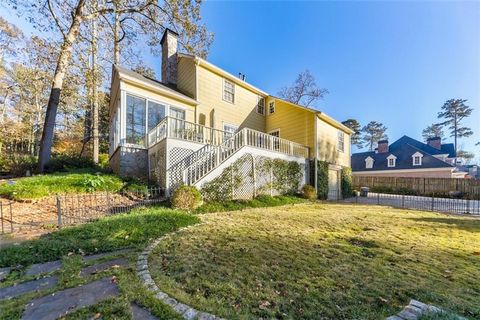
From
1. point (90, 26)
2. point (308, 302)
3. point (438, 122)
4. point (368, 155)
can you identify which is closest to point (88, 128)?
point (90, 26)

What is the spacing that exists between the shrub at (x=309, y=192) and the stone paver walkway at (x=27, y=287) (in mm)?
10917

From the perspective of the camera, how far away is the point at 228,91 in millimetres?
14227

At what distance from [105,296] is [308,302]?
2.37 meters

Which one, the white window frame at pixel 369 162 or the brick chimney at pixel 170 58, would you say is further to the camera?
the white window frame at pixel 369 162

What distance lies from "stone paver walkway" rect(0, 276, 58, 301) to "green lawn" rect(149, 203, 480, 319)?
51.5 inches

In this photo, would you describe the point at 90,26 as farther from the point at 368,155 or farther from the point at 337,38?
the point at 368,155

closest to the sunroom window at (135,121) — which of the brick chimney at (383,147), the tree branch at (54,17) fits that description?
the tree branch at (54,17)

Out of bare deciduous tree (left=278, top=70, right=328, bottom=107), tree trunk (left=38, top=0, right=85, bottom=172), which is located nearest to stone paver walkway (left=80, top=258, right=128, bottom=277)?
tree trunk (left=38, top=0, right=85, bottom=172)

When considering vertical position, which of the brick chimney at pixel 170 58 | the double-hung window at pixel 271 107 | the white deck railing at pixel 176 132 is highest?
the brick chimney at pixel 170 58

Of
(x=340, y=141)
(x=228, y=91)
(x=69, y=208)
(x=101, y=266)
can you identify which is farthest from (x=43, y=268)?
(x=340, y=141)

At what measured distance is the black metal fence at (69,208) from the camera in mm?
5578

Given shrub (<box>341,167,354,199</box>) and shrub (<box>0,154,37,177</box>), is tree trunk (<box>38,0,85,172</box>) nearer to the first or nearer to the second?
shrub (<box>0,154,37,177</box>)

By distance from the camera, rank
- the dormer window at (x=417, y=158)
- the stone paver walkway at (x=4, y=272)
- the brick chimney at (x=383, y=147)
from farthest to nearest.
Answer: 1. the brick chimney at (x=383, y=147)
2. the dormer window at (x=417, y=158)
3. the stone paver walkway at (x=4, y=272)

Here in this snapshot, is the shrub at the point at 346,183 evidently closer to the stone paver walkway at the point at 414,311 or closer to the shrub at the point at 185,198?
the shrub at the point at 185,198
